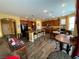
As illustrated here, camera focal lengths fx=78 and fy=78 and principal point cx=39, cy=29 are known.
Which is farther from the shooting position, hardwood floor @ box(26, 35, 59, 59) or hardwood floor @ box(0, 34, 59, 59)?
hardwood floor @ box(26, 35, 59, 59)

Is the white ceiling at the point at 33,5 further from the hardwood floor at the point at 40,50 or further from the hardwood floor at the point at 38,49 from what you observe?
the hardwood floor at the point at 40,50

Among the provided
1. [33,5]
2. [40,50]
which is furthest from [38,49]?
[33,5]

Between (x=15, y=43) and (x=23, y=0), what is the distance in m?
2.20

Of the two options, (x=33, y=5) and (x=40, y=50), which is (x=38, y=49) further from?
(x=33, y=5)

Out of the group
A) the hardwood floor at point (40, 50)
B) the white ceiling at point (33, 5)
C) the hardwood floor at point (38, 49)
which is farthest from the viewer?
the white ceiling at point (33, 5)

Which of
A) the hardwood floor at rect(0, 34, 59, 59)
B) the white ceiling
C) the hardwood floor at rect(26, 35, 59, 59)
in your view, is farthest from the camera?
the white ceiling

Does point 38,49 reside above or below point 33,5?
below

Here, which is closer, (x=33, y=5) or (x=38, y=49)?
(x=33, y=5)

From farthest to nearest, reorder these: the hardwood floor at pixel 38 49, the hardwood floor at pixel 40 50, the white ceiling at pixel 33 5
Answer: the white ceiling at pixel 33 5 → the hardwood floor at pixel 40 50 → the hardwood floor at pixel 38 49

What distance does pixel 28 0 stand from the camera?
12.3ft

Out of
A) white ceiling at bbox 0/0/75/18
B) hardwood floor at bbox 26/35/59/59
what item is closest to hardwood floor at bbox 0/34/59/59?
hardwood floor at bbox 26/35/59/59

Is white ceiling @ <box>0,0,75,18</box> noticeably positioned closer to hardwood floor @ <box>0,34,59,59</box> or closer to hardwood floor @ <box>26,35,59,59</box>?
hardwood floor @ <box>0,34,59,59</box>

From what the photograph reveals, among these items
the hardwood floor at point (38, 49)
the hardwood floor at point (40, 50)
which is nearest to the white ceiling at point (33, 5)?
the hardwood floor at point (38, 49)

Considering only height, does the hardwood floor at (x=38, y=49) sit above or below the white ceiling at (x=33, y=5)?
below
